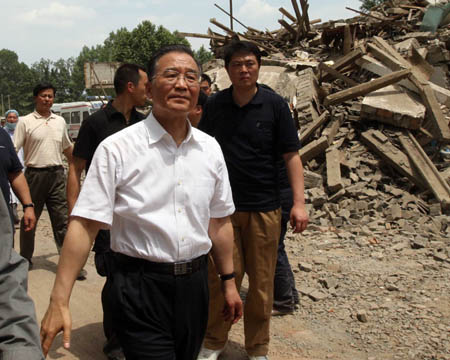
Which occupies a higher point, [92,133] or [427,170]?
[92,133]

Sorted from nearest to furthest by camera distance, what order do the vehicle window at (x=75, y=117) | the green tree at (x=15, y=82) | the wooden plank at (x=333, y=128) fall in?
the wooden plank at (x=333, y=128) → the vehicle window at (x=75, y=117) → the green tree at (x=15, y=82)

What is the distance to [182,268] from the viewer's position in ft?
6.63

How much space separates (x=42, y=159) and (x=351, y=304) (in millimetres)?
3851

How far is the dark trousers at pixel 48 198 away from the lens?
5.43 meters

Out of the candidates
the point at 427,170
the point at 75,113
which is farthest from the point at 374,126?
the point at 75,113

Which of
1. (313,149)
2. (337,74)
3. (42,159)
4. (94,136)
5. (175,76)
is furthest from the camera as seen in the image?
(337,74)

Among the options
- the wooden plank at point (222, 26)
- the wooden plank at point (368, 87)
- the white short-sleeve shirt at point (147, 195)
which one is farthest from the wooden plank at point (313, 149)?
the wooden plank at point (222, 26)

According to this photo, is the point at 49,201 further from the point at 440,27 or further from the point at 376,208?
the point at 440,27

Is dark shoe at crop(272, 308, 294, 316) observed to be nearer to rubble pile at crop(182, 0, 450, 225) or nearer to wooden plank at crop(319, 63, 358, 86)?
rubble pile at crop(182, 0, 450, 225)

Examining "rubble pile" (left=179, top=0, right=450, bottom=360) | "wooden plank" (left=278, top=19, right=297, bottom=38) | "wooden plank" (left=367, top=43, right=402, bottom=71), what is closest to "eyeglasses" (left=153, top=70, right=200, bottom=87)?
"rubble pile" (left=179, top=0, right=450, bottom=360)

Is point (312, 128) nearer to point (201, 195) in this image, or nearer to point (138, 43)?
point (201, 195)

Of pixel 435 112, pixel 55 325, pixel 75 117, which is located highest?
pixel 435 112

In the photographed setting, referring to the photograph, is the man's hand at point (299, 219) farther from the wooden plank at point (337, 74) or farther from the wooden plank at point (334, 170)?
the wooden plank at point (337, 74)

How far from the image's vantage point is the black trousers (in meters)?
1.98
